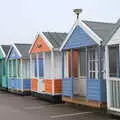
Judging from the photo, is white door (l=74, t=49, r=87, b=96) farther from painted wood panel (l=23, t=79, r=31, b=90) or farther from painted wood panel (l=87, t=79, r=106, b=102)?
painted wood panel (l=23, t=79, r=31, b=90)

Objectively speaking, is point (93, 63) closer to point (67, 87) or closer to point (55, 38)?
point (67, 87)

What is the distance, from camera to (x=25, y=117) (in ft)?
49.9

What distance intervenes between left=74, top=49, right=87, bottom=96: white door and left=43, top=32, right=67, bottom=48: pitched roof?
8.58 feet

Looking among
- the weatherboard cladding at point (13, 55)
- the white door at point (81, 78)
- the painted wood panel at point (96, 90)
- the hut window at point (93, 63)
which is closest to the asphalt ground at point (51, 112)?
the painted wood panel at point (96, 90)

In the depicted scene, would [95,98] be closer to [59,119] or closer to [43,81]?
[59,119]

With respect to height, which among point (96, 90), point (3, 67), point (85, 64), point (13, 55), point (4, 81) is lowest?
point (96, 90)

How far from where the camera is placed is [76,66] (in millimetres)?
18812

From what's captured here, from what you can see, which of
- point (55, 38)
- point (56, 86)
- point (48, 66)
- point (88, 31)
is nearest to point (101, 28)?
point (88, 31)

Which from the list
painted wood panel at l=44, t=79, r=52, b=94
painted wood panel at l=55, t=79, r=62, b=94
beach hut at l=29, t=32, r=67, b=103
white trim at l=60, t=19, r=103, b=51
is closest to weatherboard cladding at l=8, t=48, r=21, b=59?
beach hut at l=29, t=32, r=67, b=103

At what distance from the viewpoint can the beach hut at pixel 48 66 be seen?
20.5 m

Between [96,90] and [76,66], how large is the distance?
3.27 metres

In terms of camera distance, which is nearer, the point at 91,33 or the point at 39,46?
the point at 91,33

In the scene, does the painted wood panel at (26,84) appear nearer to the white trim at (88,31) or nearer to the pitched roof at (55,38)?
the pitched roof at (55,38)

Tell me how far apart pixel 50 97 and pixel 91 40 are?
18.6ft
